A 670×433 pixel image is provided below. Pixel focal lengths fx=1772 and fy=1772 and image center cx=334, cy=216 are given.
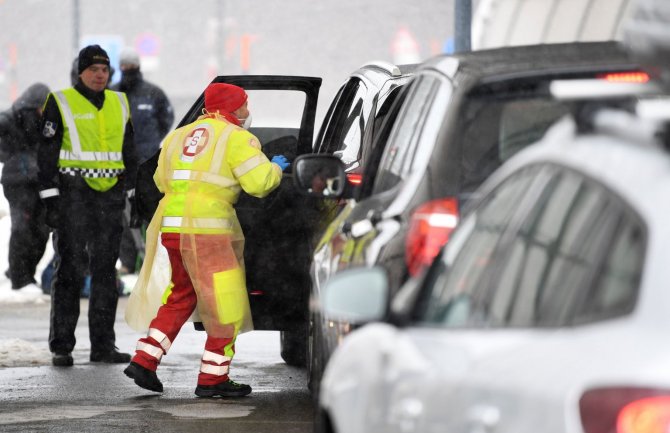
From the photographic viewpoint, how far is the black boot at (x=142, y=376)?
8891mm

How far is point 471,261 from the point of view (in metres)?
3.50

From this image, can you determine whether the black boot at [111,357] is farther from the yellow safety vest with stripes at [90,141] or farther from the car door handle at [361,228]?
the car door handle at [361,228]

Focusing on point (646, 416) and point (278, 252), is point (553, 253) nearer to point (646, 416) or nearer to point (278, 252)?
point (646, 416)

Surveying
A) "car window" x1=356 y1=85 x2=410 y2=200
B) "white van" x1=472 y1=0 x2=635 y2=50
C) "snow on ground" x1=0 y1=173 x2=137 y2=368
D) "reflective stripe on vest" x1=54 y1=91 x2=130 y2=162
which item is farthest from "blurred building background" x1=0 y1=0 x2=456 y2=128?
"car window" x1=356 y1=85 x2=410 y2=200

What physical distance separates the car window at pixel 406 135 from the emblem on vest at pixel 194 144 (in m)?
2.46

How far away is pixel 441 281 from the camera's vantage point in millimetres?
3627

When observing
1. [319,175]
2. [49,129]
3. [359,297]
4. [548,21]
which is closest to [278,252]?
[319,175]

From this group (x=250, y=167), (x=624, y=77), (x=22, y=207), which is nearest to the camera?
(x=624, y=77)

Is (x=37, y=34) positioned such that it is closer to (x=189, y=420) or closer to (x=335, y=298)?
(x=189, y=420)

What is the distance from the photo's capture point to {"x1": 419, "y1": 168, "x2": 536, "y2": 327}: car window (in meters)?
3.39

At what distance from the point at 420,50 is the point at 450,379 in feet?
187

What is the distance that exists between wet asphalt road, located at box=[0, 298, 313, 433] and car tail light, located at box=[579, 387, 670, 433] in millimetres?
5115

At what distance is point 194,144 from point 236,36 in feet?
174

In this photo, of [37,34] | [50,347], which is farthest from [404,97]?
[37,34]
